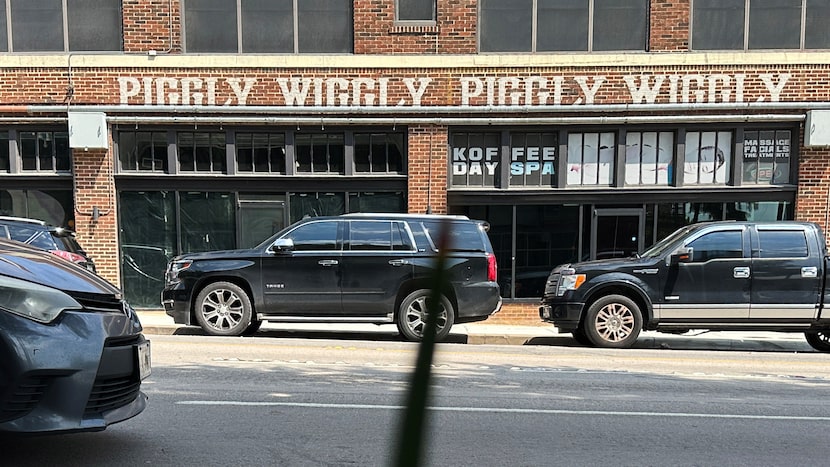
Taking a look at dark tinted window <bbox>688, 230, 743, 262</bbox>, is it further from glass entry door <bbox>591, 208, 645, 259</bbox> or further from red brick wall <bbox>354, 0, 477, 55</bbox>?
red brick wall <bbox>354, 0, 477, 55</bbox>

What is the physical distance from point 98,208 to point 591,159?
31.6 feet

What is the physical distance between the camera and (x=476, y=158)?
37.7ft

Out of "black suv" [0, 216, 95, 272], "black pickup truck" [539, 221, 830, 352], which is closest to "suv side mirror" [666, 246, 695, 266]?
"black pickup truck" [539, 221, 830, 352]

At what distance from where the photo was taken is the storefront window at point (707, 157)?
1132 centimetres

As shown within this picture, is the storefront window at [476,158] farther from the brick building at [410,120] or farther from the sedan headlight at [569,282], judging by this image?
the sedan headlight at [569,282]

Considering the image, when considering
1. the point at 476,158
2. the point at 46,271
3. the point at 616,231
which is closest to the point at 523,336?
the point at 616,231

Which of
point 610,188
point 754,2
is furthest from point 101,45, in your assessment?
point 754,2

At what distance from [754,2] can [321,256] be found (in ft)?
31.1

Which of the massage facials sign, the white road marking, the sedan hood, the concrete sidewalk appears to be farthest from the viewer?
the massage facials sign

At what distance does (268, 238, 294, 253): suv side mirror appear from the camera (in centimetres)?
859

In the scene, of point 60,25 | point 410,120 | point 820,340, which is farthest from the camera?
point 60,25

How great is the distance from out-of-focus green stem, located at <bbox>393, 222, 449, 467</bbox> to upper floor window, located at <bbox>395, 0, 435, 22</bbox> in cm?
1166

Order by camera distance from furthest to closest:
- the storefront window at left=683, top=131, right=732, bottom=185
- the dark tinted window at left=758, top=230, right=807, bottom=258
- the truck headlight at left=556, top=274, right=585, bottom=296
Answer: the storefront window at left=683, top=131, right=732, bottom=185
the truck headlight at left=556, top=274, right=585, bottom=296
the dark tinted window at left=758, top=230, right=807, bottom=258

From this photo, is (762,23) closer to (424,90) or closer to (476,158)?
(476,158)
